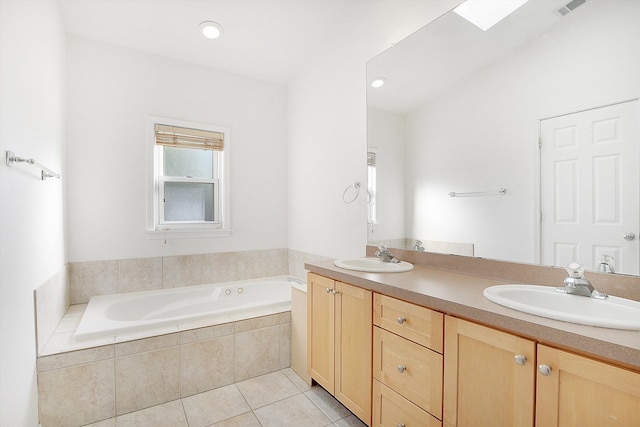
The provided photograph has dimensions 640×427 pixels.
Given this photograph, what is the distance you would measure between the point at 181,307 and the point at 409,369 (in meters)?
2.22

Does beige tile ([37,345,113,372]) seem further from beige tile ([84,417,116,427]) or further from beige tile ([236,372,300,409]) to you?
beige tile ([236,372,300,409])

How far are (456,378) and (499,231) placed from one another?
796 millimetres

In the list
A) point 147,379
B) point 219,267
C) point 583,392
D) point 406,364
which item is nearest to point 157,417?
point 147,379

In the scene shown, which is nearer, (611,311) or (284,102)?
(611,311)

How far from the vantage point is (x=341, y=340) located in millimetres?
1780

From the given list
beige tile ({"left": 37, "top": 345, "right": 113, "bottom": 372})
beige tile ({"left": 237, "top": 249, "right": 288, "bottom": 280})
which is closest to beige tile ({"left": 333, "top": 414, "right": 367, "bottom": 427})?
beige tile ({"left": 37, "top": 345, "right": 113, "bottom": 372})

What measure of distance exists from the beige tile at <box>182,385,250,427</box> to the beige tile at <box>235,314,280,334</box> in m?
0.40

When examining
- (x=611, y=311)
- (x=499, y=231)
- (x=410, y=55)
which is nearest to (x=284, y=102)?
(x=410, y=55)

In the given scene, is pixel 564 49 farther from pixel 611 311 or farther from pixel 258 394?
pixel 258 394

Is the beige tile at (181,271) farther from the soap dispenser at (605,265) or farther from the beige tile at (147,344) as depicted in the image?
the soap dispenser at (605,265)

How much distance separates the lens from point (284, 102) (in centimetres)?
350

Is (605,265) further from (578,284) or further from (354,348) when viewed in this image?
(354,348)

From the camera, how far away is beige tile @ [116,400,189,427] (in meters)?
1.81

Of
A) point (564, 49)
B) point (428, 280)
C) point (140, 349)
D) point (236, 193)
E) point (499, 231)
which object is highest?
point (564, 49)
